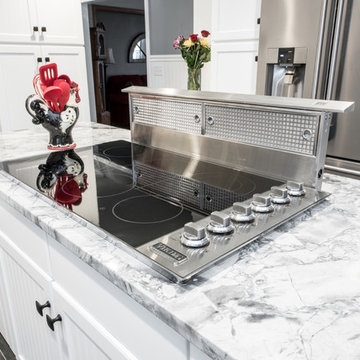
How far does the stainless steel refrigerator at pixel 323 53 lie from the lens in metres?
1.78

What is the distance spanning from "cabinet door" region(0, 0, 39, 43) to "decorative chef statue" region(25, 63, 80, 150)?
5.81 ft

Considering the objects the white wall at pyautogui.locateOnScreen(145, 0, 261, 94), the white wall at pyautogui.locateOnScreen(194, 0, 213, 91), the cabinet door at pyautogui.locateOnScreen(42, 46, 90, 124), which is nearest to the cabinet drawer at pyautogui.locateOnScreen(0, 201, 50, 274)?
the white wall at pyautogui.locateOnScreen(145, 0, 261, 94)

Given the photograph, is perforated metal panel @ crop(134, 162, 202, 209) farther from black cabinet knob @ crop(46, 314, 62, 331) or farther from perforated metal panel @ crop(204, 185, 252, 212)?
black cabinet knob @ crop(46, 314, 62, 331)

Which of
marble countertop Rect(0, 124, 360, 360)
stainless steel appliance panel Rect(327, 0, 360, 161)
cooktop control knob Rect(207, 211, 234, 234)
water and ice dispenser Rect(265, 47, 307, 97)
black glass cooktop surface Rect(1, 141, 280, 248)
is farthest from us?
water and ice dispenser Rect(265, 47, 307, 97)

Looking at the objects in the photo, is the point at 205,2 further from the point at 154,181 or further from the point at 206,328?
the point at 206,328

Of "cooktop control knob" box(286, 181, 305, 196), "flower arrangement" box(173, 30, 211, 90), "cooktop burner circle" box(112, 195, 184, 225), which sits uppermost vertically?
"flower arrangement" box(173, 30, 211, 90)

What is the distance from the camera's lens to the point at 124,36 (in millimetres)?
7367

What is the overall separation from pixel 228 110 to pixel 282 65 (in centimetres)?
110

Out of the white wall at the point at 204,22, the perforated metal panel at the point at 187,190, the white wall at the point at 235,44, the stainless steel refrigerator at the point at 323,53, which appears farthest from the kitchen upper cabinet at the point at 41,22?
the perforated metal panel at the point at 187,190

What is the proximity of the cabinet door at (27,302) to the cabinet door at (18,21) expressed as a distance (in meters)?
2.29

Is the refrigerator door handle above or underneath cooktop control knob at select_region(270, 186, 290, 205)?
above

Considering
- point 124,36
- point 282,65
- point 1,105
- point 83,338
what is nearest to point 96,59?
point 124,36

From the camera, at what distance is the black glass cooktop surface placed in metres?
0.78

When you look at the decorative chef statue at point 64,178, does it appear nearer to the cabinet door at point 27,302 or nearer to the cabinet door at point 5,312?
the cabinet door at point 27,302
